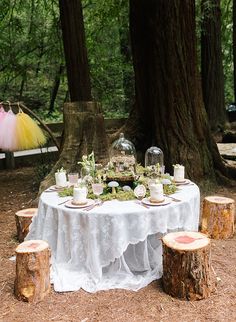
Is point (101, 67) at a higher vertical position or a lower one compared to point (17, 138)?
higher

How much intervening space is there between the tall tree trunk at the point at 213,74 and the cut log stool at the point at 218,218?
23.5 feet

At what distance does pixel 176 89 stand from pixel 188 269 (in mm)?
3671

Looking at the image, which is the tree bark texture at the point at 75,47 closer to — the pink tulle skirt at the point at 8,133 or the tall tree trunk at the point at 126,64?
the pink tulle skirt at the point at 8,133

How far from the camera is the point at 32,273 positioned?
11.1 feet

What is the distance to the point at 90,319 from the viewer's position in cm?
315

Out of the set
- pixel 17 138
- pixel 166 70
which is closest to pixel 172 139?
pixel 166 70

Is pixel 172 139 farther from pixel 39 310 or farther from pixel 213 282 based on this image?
pixel 39 310

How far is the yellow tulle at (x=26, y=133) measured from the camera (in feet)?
16.2

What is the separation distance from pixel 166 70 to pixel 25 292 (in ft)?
13.6

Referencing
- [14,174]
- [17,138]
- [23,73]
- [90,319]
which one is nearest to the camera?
[90,319]

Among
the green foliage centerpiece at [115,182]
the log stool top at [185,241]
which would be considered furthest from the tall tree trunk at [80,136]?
the log stool top at [185,241]

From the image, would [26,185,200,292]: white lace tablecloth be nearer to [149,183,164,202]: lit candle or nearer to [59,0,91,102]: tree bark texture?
[149,183,164,202]: lit candle

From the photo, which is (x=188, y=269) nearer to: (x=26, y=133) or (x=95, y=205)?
(x=95, y=205)

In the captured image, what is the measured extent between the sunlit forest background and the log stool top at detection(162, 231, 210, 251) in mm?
7596
